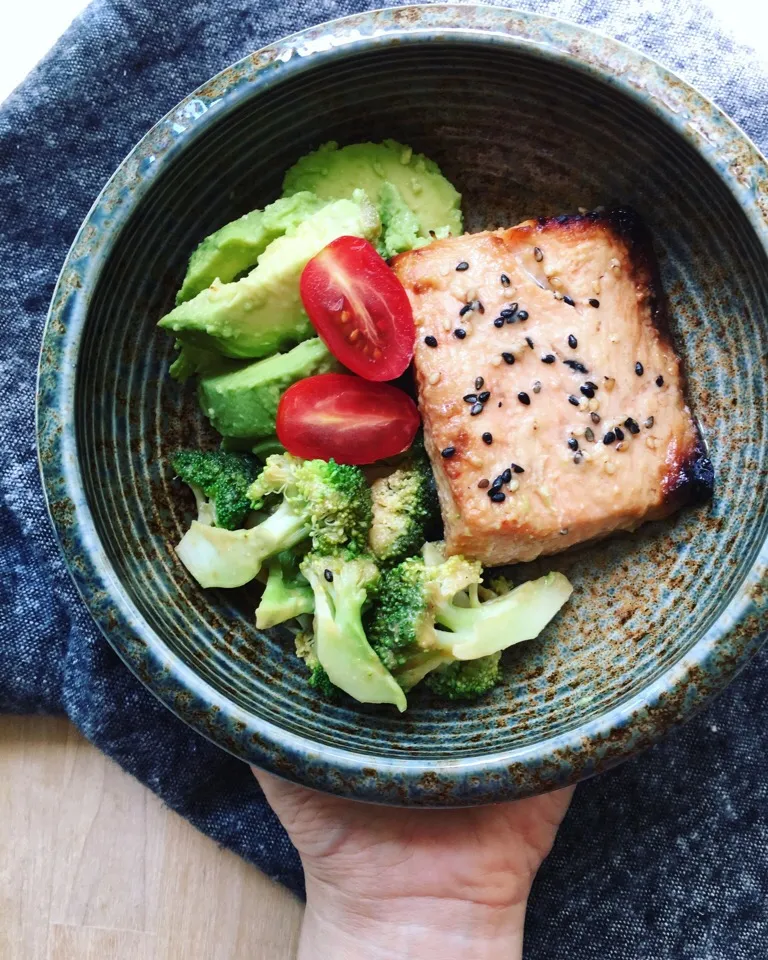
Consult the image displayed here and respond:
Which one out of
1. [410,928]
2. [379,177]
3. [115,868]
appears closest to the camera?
[379,177]

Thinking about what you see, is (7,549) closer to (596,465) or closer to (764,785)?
(596,465)

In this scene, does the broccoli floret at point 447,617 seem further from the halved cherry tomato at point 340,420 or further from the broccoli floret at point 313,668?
the halved cherry tomato at point 340,420

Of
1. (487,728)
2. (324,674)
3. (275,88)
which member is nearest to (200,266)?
(275,88)

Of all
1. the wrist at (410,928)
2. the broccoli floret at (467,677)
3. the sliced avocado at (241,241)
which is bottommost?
the wrist at (410,928)

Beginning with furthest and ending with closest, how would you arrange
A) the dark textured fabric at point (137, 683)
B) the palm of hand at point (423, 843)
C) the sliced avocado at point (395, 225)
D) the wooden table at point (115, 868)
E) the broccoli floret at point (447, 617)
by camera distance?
the wooden table at point (115, 868), the dark textured fabric at point (137, 683), the palm of hand at point (423, 843), the sliced avocado at point (395, 225), the broccoli floret at point (447, 617)

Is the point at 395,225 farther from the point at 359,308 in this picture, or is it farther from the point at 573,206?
the point at 573,206

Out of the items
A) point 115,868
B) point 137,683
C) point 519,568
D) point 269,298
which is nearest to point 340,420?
point 269,298

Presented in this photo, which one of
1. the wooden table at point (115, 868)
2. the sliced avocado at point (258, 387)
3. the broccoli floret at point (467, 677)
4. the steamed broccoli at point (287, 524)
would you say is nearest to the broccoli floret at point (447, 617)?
the broccoli floret at point (467, 677)
